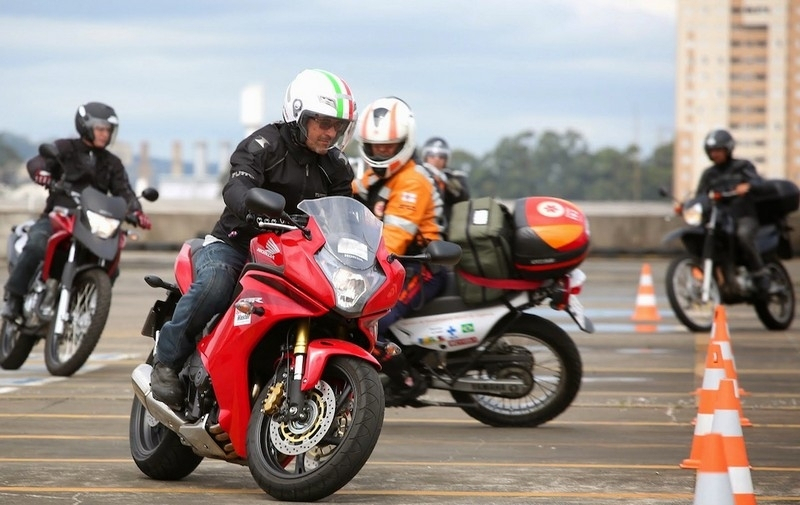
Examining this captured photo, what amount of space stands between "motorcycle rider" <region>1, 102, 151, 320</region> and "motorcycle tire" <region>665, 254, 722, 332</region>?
6071 millimetres

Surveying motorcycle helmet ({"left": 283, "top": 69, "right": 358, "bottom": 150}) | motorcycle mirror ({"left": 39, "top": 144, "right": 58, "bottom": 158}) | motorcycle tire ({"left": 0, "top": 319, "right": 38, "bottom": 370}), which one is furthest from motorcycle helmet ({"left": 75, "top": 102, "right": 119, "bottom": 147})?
motorcycle helmet ({"left": 283, "top": 69, "right": 358, "bottom": 150})

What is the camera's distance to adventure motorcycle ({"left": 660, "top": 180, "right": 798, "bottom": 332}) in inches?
671

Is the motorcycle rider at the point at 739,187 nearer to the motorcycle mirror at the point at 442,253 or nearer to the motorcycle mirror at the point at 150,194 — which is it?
the motorcycle mirror at the point at 150,194

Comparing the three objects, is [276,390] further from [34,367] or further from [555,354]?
[34,367]

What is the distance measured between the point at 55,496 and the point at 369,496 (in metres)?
1.41

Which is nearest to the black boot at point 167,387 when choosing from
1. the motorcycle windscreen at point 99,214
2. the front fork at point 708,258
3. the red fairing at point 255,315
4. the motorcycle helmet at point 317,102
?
the red fairing at point 255,315

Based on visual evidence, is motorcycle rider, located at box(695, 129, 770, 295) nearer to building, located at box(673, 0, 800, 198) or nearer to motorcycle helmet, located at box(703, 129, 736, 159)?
motorcycle helmet, located at box(703, 129, 736, 159)

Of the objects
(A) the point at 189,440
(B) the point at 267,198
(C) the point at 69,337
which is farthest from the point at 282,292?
(C) the point at 69,337

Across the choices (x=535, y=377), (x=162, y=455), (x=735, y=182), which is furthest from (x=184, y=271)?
(x=735, y=182)

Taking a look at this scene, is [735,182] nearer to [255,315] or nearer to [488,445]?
[488,445]

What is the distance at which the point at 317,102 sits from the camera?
7.90m

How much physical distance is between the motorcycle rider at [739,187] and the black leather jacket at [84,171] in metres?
6.66

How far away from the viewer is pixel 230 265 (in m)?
8.00

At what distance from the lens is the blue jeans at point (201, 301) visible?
7.88 metres
